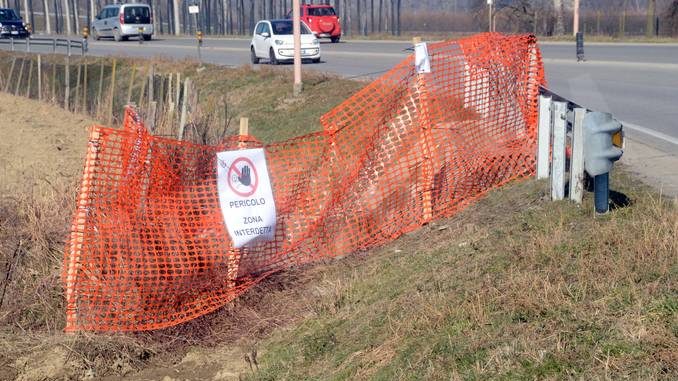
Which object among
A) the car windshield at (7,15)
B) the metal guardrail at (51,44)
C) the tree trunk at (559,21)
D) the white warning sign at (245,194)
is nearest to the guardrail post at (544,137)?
the white warning sign at (245,194)

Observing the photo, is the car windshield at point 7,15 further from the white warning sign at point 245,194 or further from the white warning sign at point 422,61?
the white warning sign at point 245,194

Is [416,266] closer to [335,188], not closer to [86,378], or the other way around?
[335,188]

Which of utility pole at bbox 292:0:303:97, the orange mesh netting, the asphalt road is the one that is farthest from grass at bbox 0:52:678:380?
utility pole at bbox 292:0:303:97

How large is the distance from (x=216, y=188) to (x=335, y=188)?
1.41 m

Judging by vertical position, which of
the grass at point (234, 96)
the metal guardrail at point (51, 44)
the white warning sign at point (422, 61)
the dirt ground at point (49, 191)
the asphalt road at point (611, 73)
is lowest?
the dirt ground at point (49, 191)

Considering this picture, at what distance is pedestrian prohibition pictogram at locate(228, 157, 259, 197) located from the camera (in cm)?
755

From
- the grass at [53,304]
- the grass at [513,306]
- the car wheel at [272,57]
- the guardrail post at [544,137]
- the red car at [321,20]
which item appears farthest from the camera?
the red car at [321,20]

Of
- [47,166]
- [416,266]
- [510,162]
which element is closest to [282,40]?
[47,166]

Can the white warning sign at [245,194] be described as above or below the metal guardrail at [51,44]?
below

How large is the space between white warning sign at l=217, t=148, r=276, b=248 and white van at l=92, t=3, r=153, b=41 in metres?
44.7

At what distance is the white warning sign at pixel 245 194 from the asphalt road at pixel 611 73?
5.14 meters

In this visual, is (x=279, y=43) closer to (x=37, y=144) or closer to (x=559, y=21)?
(x=37, y=144)

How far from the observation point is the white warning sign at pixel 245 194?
7.55 m

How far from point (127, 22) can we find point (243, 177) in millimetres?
45868
